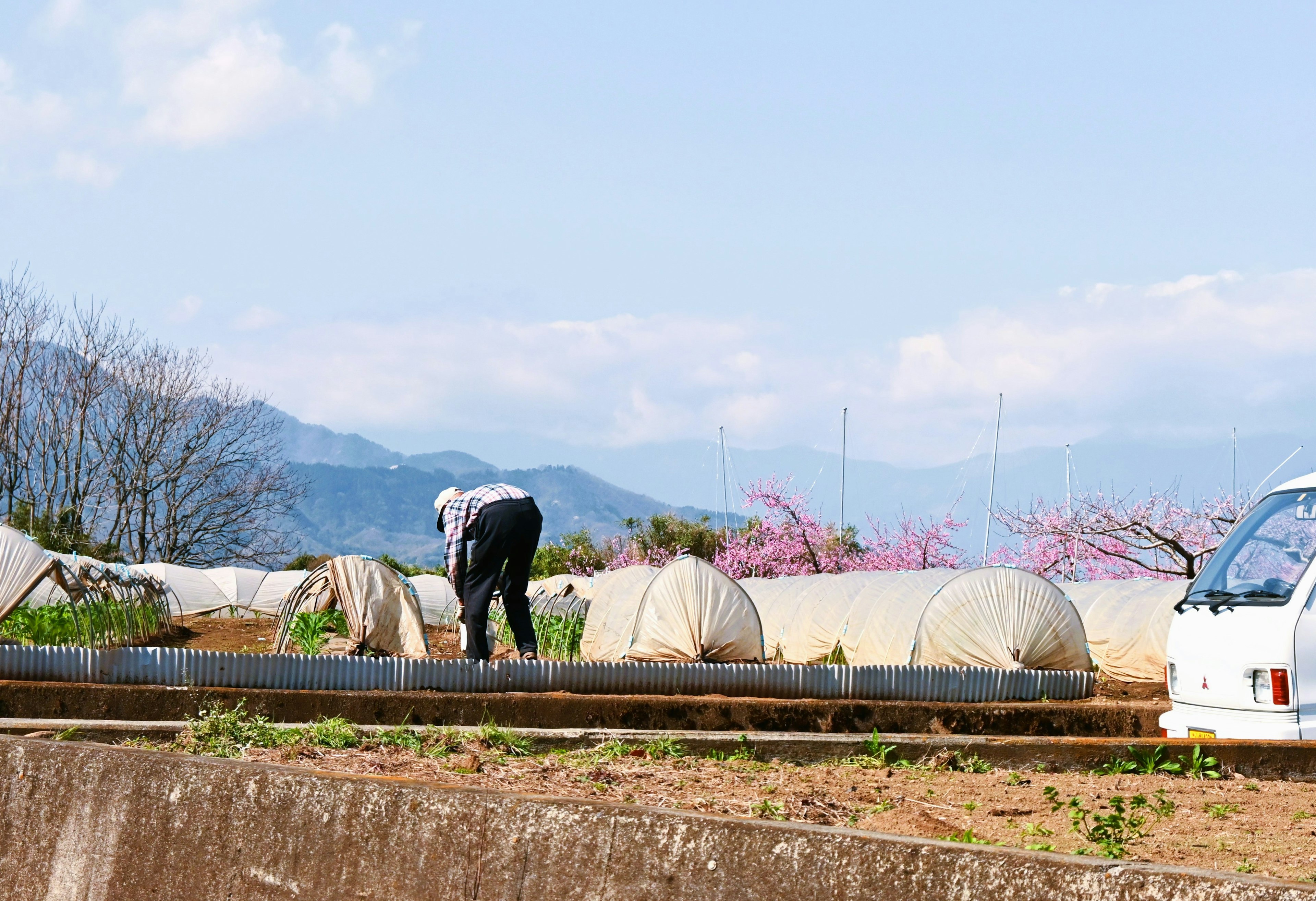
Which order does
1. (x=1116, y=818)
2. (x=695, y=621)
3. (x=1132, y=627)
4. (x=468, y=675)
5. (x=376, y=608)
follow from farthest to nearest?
(x=1132, y=627) < (x=376, y=608) < (x=695, y=621) < (x=468, y=675) < (x=1116, y=818)

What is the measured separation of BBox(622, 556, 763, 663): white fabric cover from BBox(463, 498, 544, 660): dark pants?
2232mm

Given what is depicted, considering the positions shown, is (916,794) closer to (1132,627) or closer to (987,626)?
(987,626)

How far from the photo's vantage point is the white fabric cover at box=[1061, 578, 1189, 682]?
608 inches

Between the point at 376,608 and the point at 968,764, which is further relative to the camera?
the point at 376,608

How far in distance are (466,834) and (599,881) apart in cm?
40

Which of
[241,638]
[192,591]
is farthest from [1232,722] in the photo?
[192,591]

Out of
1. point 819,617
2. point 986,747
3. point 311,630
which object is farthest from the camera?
point 819,617

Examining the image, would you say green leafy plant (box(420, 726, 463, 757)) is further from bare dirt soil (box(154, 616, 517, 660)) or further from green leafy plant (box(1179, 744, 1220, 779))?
bare dirt soil (box(154, 616, 517, 660))

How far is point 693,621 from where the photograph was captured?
1204 cm

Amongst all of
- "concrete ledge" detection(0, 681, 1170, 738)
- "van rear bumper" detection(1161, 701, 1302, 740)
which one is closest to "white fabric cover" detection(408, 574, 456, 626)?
"concrete ledge" detection(0, 681, 1170, 738)

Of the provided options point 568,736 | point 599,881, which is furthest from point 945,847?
point 568,736

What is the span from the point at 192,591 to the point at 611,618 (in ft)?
54.2

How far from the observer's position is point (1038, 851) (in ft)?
8.40

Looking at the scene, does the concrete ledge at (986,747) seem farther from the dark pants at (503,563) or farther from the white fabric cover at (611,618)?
the white fabric cover at (611,618)
